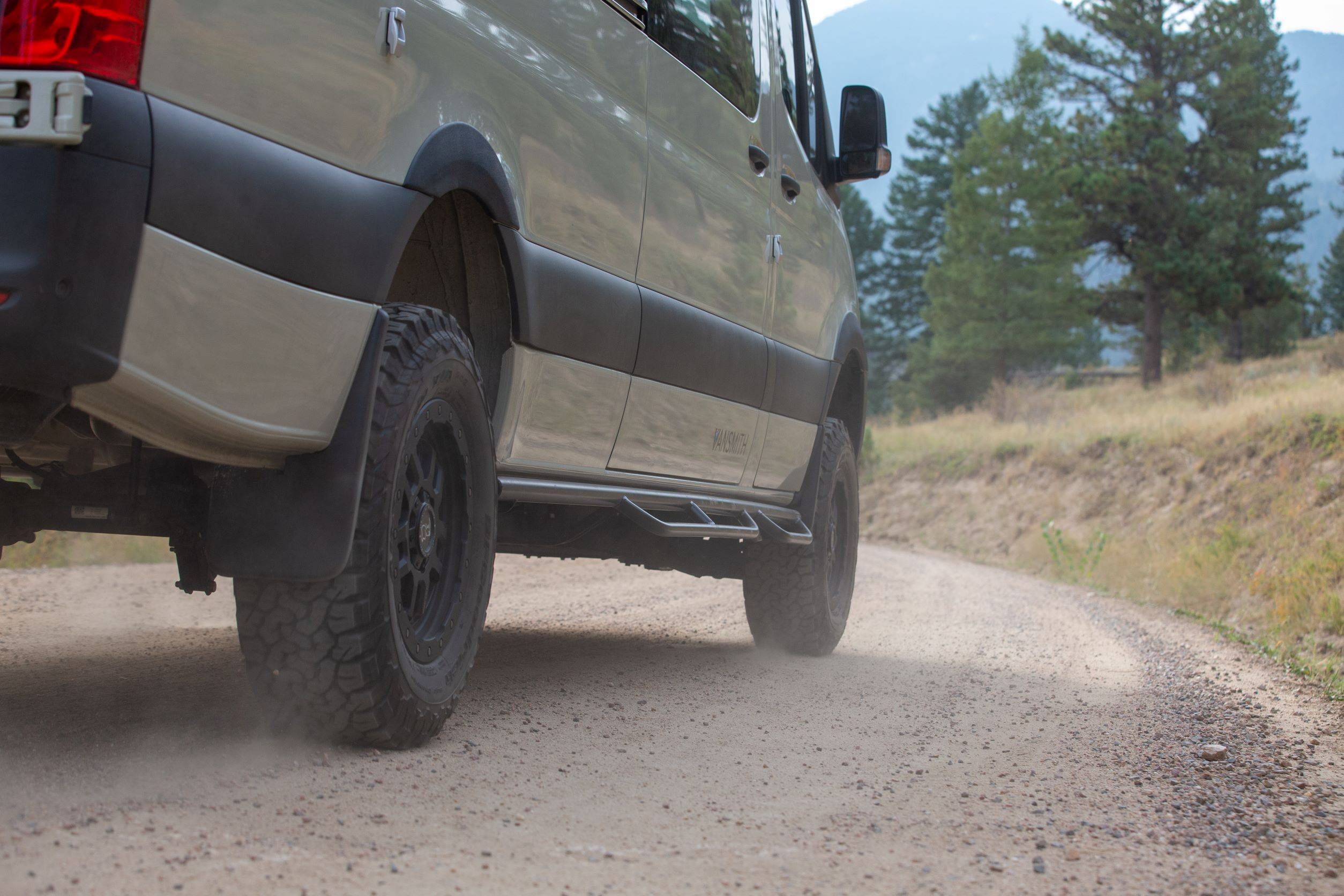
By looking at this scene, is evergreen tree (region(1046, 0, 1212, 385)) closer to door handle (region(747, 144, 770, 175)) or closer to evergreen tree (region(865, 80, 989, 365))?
evergreen tree (region(865, 80, 989, 365))

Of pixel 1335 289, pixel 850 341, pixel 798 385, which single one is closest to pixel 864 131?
pixel 850 341

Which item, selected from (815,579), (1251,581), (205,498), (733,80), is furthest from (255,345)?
(1251,581)

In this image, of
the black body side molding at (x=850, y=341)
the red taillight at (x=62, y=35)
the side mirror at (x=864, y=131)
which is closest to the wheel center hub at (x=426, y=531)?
the red taillight at (x=62, y=35)

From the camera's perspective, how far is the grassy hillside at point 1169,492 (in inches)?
342

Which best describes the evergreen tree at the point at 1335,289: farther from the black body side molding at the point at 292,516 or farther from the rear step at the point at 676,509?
the black body side molding at the point at 292,516

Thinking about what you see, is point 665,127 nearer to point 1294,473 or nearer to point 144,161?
point 144,161

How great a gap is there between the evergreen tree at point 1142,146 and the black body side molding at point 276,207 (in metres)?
31.4

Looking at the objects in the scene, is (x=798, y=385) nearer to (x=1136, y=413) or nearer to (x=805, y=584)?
(x=805, y=584)

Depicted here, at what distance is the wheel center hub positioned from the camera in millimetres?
2807

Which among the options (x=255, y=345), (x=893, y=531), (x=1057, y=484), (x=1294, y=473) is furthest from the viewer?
(x=893, y=531)

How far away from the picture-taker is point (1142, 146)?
32.1 metres

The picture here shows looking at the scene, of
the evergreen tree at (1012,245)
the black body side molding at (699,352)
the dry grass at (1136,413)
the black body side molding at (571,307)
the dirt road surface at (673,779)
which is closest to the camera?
the dirt road surface at (673,779)

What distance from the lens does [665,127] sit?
373 cm

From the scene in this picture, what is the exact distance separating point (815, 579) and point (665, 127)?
7.81 feet
